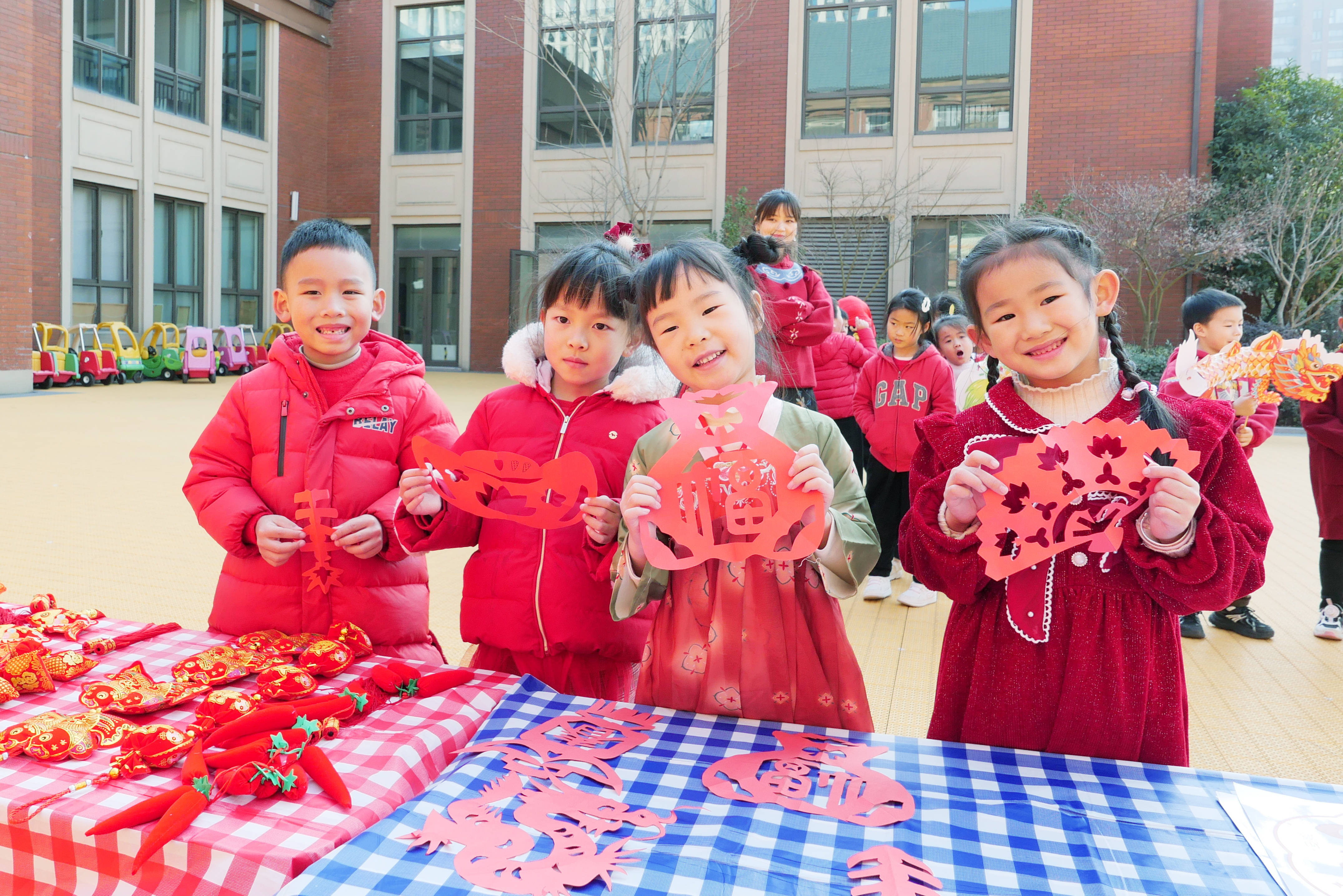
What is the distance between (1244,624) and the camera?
3.60 metres

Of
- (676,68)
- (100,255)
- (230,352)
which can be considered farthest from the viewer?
(230,352)

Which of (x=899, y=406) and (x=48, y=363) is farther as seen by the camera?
(x=48, y=363)

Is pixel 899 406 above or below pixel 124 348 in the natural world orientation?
below

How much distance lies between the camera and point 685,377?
143 cm

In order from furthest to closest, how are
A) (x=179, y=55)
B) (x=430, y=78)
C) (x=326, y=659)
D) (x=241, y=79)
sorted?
1. (x=430, y=78)
2. (x=241, y=79)
3. (x=179, y=55)
4. (x=326, y=659)

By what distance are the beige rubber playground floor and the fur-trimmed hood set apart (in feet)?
4.74

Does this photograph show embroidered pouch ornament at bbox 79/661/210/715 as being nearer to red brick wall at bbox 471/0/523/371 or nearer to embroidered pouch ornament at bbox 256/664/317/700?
embroidered pouch ornament at bbox 256/664/317/700

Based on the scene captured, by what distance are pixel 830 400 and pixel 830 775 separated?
11.9ft

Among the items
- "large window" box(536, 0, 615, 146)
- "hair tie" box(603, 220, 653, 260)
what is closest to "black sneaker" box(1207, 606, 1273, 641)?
"hair tie" box(603, 220, 653, 260)

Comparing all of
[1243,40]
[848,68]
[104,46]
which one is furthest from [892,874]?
[1243,40]

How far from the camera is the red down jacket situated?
64.6 inches

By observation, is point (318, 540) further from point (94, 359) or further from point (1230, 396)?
point (94, 359)

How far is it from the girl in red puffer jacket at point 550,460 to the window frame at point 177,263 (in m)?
14.5

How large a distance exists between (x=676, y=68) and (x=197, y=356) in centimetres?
853
